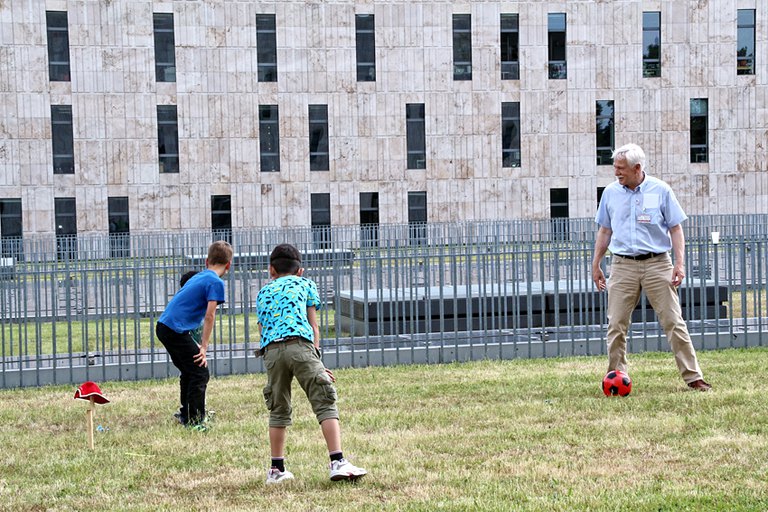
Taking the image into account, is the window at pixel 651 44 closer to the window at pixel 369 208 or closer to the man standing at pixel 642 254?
the window at pixel 369 208

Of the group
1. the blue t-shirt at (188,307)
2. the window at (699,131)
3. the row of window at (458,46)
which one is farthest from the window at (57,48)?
the blue t-shirt at (188,307)

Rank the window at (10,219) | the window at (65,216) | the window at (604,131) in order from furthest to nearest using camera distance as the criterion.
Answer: the window at (604,131)
the window at (65,216)
the window at (10,219)

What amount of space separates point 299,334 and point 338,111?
1536 inches

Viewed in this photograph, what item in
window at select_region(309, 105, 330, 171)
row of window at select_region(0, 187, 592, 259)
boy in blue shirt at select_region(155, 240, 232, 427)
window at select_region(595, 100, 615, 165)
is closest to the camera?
boy in blue shirt at select_region(155, 240, 232, 427)

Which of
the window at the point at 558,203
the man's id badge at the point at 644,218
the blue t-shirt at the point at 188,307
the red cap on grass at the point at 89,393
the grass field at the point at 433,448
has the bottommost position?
the grass field at the point at 433,448

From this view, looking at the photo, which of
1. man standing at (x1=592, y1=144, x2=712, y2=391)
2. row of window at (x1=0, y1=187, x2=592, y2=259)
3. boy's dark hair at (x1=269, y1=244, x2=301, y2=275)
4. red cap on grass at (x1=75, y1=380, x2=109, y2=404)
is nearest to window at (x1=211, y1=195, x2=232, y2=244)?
row of window at (x1=0, y1=187, x2=592, y2=259)

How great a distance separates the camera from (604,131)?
4738cm

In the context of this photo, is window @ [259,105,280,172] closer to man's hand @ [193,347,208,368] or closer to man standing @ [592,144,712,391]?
man standing @ [592,144,712,391]

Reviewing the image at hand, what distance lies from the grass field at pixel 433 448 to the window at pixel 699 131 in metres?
37.6

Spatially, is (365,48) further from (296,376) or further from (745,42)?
(296,376)

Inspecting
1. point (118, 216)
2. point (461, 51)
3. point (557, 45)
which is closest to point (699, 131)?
point (557, 45)

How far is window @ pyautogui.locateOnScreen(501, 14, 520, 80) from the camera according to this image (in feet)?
153

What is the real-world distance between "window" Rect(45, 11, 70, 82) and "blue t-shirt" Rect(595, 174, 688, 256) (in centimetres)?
3728

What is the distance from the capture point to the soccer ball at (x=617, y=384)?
9.81m
